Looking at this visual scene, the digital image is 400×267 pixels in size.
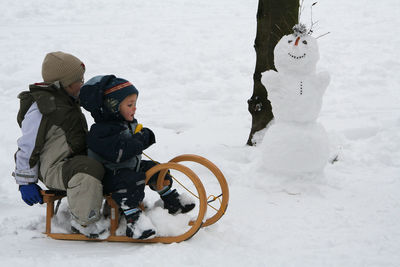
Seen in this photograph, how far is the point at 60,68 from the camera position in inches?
124

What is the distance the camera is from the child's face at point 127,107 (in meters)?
3.02

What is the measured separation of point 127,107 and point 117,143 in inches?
10.9

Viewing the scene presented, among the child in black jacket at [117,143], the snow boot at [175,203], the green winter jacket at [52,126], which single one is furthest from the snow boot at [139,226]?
the green winter jacket at [52,126]

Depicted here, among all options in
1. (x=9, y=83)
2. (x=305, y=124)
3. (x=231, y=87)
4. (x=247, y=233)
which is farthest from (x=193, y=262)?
(x=9, y=83)

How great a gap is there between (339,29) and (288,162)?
23.8 ft

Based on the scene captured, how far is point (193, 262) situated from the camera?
8.77 feet

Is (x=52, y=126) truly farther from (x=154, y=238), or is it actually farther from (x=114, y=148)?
(x=154, y=238)

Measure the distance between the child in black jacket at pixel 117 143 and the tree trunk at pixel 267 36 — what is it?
7.49 feet

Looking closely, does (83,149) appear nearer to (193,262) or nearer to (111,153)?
(111,153)

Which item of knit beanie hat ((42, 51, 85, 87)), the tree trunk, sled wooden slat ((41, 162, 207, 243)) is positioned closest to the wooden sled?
sled wooden slat ((41, 162, 207, 243))

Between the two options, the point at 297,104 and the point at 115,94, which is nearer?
the point at 115,94

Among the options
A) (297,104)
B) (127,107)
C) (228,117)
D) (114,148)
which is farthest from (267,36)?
(114,148)

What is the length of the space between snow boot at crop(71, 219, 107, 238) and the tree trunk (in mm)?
2428

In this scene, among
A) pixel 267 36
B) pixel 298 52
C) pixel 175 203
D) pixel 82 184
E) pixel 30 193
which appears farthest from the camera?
pixel 267 36
